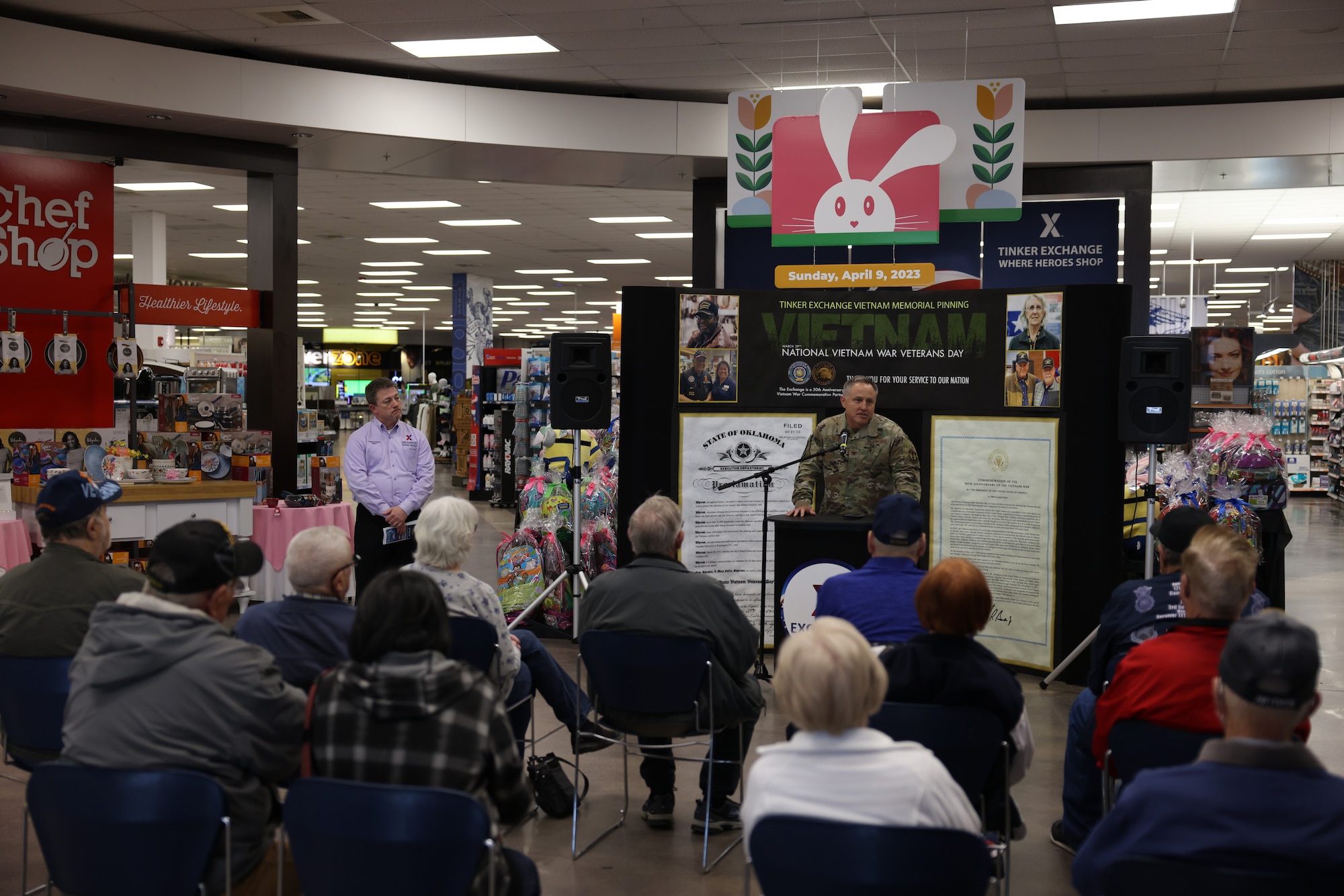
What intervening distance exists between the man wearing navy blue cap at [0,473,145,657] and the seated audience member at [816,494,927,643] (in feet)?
6.80

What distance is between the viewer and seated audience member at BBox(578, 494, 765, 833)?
3.53 metres

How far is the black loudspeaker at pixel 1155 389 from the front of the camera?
5547mm

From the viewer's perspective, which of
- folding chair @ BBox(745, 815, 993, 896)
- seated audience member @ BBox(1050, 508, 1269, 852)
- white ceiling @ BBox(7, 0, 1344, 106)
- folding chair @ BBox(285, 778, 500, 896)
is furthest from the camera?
white ceiling @ BBox(7, 0, 1344, 106)

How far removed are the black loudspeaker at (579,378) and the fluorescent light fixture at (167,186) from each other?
7128 millimetres

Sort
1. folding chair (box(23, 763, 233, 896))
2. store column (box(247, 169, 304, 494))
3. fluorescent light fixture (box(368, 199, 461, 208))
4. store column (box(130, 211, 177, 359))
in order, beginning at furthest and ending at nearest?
store column (box(130, 211, 177, 359))
fluorescent light fixture (box(368, 199, 461, 208))
store column (box(247, 169, 304, 494))
folding chair (box(23, 763, 233, 896))

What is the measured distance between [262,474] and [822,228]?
4317 mm

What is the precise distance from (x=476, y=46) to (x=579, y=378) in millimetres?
2873

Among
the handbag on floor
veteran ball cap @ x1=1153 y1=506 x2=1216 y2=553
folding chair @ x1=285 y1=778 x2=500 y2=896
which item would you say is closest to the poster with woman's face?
veteran ball cap @ x1=1153 y1=506 x2=1216 y2=553

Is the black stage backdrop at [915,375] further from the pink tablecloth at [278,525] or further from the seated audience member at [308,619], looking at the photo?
the seated audience member at [308,619]

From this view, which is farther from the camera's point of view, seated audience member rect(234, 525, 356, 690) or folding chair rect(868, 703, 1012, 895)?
seated audience member rect(234, 525, 356, 690)

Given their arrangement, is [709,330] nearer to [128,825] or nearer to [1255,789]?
[128,825]

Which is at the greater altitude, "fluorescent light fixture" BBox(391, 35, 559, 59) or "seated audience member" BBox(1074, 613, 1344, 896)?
"fluorescent light fixture" BBox(391, 35, 559, 59)

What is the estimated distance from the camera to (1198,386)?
41.0 feet

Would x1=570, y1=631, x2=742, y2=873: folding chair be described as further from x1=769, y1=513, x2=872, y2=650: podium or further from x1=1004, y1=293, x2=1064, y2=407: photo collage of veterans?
x1=1004, y1=293, x2=1064, y2=407: photo collage of veterans
